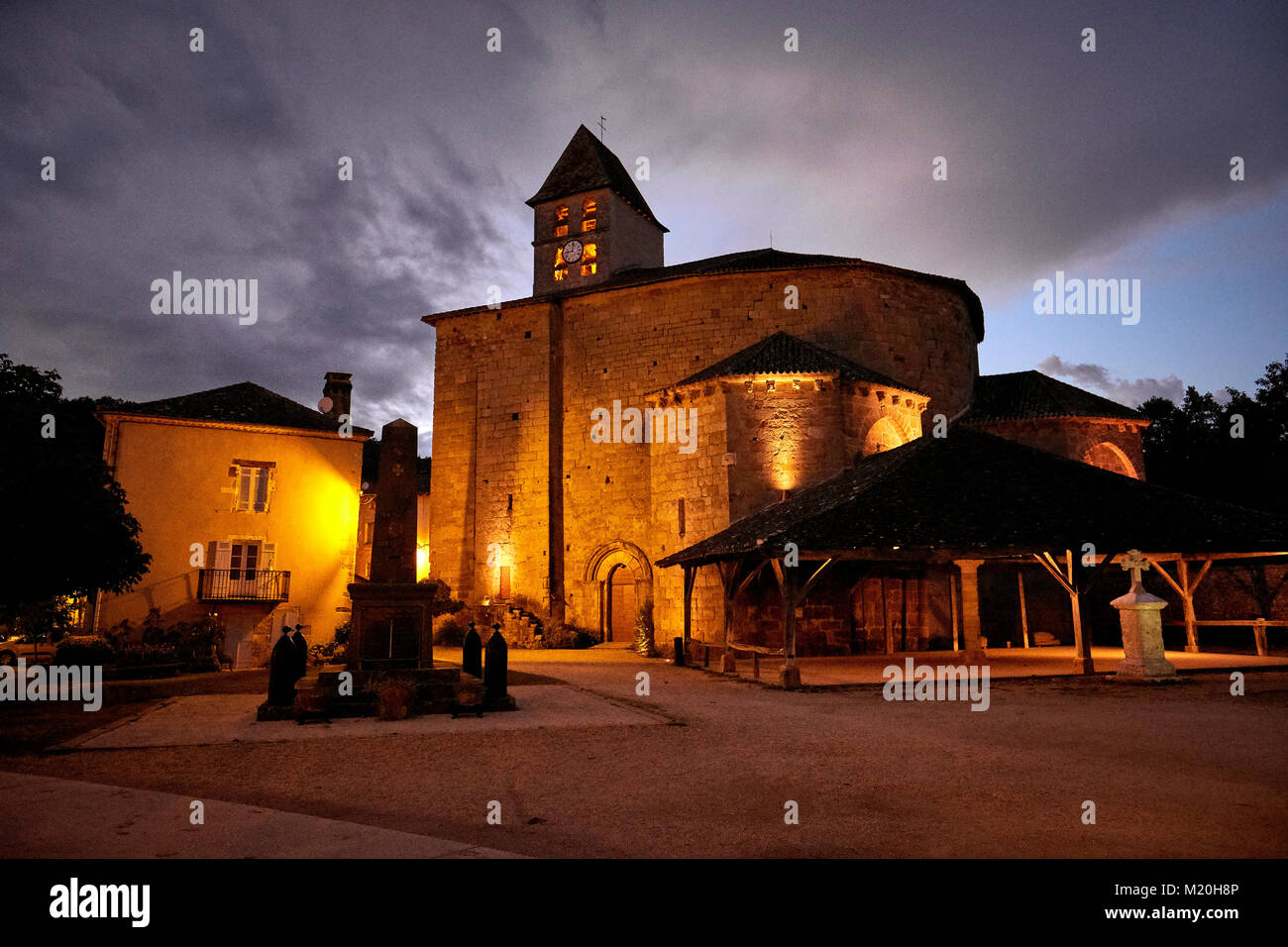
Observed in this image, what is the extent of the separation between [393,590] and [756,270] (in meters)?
16.7

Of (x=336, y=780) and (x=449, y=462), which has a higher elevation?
(x=449, y=462)

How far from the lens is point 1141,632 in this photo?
458 inches

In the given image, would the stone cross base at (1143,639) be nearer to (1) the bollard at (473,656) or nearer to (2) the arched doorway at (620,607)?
(1) the bollard at (473,656)

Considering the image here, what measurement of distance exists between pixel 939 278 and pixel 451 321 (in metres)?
16.9

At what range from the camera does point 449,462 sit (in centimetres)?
2592

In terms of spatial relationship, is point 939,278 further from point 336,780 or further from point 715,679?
point 336,780

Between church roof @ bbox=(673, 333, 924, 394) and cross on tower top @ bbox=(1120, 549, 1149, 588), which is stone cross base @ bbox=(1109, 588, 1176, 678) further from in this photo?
church roof @ bbox=(673, 333, 924, 394)

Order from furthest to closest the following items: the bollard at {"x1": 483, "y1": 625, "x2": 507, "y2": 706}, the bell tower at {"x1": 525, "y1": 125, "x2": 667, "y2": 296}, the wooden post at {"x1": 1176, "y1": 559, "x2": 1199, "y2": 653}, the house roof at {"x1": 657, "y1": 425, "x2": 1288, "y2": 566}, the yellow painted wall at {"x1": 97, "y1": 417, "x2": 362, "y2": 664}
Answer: the bell tower at {"x1": 525, "y1": 125, "x2": 667, "y2": 296} → the yellow painted wall at {"x1": 97, "y1": 417, "x2": 362, "y2": 664} → the wooden post at {"x1": 1176, "y1": 559, "x2": 1199, "y2": 653} → the house roof at {"x1": 657, "y1": 425, "x2": 1288, "y2": 566} → the bollard at {"x1": 483, "y1": 625, "x2": 507, "y2": 706}

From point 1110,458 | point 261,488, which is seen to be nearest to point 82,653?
point 261,488

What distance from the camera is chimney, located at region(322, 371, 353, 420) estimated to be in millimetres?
22812

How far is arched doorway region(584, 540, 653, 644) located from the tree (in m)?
12.8

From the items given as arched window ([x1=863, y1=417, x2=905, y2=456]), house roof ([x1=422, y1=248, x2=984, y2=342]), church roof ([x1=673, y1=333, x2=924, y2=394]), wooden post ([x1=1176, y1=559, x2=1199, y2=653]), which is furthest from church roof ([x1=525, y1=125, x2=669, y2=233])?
wooden post ([x1=1176, y1=559, x2=1199, y2=653])

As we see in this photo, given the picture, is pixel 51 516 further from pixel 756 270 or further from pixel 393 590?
pixel 756 270
